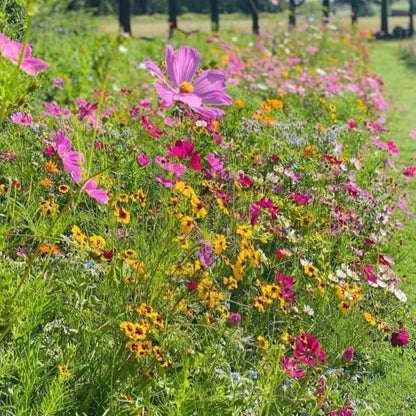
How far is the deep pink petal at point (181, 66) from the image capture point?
143 cm

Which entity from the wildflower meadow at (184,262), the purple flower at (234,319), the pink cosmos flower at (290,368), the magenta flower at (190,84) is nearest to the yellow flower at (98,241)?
the wildflower meadow at (184,262)

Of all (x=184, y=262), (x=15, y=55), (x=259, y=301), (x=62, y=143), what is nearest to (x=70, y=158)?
(x=62, y=143)

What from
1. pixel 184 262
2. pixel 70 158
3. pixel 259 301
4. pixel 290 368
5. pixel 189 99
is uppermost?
pixel 189 99

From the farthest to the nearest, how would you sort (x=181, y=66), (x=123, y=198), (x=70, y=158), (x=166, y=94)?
(x=123, y=198), (x=70, y=158), (x=181, y=66), (x=166, y=94)

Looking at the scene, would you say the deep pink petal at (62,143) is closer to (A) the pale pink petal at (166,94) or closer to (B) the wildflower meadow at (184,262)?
(B) the wildflower meadow at (184,262)

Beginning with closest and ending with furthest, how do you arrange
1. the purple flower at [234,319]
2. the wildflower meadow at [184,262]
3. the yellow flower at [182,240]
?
the wildflower meadow at [184,262], the purple flower at [234,319], the yellow flower at [182,240]

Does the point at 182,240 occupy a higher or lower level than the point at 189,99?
lower

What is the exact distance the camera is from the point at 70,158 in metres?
1.67

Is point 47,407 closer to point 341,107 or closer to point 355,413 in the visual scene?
point 355,413

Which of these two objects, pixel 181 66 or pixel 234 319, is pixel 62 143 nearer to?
pixel 181 66

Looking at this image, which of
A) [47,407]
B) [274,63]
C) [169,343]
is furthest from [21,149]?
[274,63]

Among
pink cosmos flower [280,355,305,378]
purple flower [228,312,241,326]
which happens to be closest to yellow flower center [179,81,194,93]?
purple flower [228,312,241,326]

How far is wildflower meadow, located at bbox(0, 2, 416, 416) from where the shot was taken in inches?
71.4

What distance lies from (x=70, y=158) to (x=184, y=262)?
921 mm
